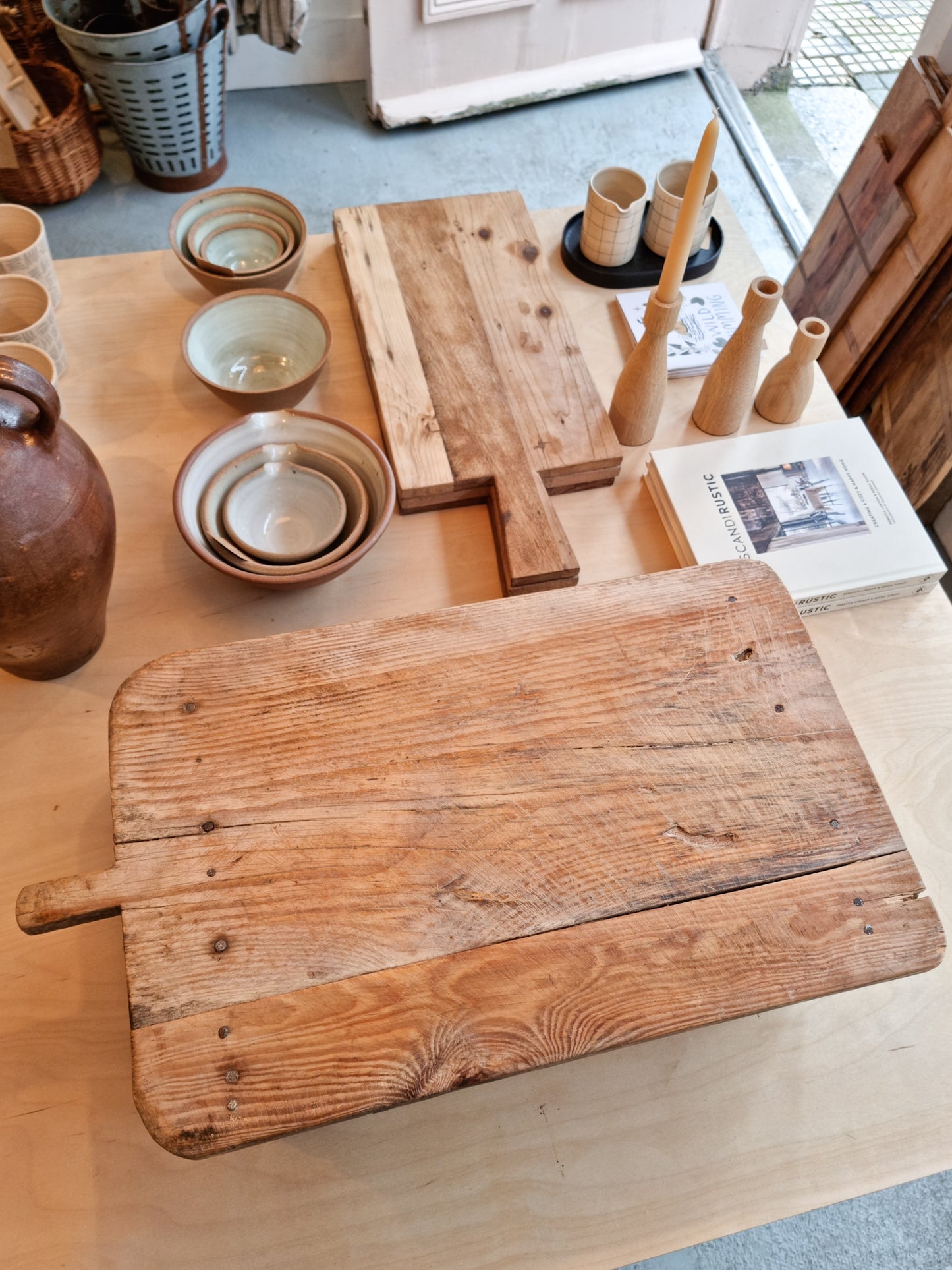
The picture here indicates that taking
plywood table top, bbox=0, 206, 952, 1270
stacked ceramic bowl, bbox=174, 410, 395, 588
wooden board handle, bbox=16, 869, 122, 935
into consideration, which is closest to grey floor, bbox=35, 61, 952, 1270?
stacked ceramic bowl, bbox=174, 410, 395, 588

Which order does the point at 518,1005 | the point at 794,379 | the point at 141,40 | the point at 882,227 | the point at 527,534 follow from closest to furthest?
1. the point at 518,1005
2. the point at 527,534
3. the point at 794,379
4. the point at 882,227
5. the point at 141,40

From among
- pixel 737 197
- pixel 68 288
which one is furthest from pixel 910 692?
pixel 737 197

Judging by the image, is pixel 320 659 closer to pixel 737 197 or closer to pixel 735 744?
pixel 735 744

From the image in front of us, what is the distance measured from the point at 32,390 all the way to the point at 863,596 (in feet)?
2.92

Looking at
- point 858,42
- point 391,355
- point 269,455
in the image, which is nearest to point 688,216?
point 391,355

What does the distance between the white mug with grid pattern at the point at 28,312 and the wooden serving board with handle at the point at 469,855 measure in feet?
1.76

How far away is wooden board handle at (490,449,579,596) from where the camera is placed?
3.31 feet

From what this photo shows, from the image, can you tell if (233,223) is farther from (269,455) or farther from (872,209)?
(872,209)

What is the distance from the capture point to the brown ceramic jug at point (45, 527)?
2.52 ft

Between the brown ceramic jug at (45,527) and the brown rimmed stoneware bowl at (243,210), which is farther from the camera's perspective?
the brown rimmed stoneware bowl at (243,210)

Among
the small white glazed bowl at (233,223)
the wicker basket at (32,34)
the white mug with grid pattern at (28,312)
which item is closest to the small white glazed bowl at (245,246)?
the small white glazed bowl at (233,223)

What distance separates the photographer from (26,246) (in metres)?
1.21

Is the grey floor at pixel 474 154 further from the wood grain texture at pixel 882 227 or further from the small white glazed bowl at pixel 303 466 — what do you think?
the small white glazed bowl at pixel 303 466

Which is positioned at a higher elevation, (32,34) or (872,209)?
(872,209)
